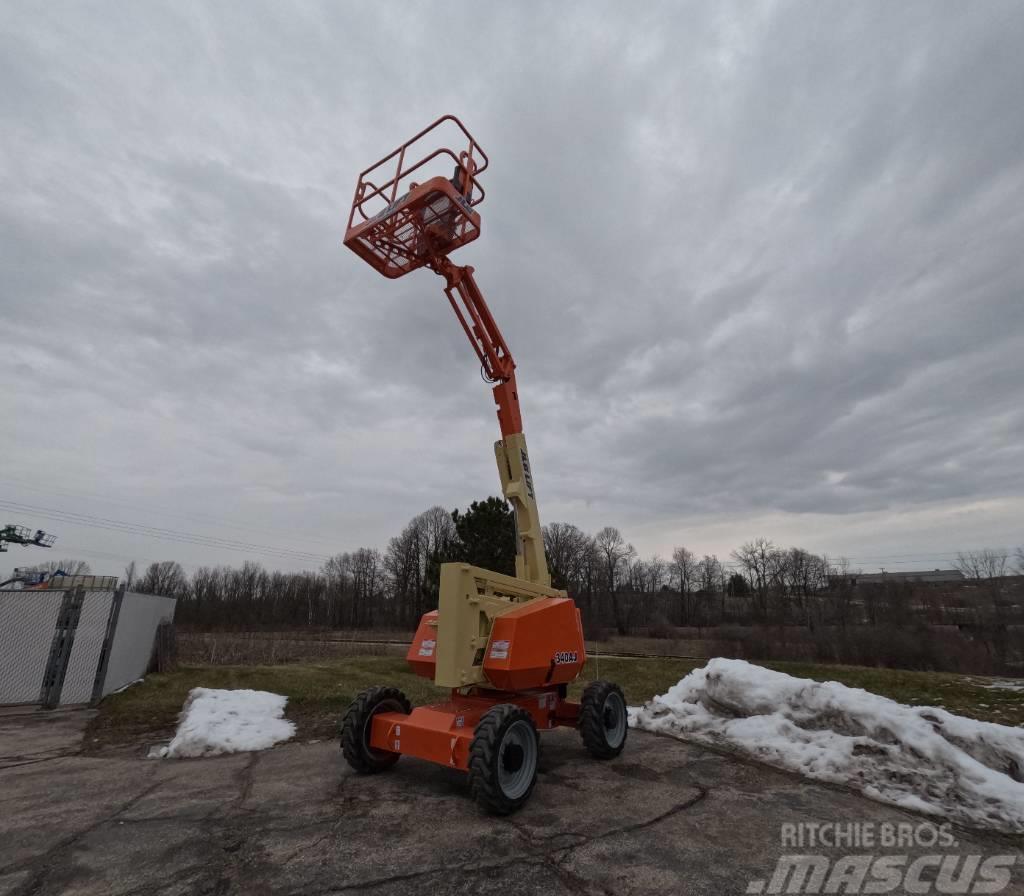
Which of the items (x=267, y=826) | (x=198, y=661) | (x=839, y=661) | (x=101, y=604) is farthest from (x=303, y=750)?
(x=839, y=661)

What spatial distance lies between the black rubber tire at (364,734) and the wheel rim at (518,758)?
171cm

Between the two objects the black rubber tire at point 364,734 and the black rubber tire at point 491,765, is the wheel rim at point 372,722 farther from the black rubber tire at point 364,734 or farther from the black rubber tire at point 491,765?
the black rubber tire at point 491,765

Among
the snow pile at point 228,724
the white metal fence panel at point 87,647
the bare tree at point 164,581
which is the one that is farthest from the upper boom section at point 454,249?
the bare tree at point 164,581

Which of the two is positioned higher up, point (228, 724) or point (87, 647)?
point (87, 647)

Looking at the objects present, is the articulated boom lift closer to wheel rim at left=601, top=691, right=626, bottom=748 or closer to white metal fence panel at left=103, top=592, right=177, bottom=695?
wheel rim at left=601, top=691, right=626, bottom=748

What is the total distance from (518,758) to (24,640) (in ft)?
38.3

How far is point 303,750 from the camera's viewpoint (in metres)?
7.57

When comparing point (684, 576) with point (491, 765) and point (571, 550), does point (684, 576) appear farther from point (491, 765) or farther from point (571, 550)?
point (491, 765)

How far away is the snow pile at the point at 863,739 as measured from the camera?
531 cm

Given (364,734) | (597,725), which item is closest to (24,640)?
(364,734)

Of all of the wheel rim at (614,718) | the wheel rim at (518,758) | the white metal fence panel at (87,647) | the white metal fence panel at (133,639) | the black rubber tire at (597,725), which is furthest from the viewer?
the white metal fence panel at (133,639)

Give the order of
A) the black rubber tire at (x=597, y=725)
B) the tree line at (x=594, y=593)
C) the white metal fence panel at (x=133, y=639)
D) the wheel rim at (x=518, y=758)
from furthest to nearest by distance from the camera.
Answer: the tree line at (x=594, y=593) < the white metal fence panel at (x=133, y=639) < the black rubber tire at (x=597, y=725) < the wheel rim at (x=518, y=758)

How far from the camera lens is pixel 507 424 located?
802 centimetres

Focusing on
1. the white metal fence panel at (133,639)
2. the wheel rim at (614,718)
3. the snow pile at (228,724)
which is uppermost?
the white metal fence panel at (133,639)
